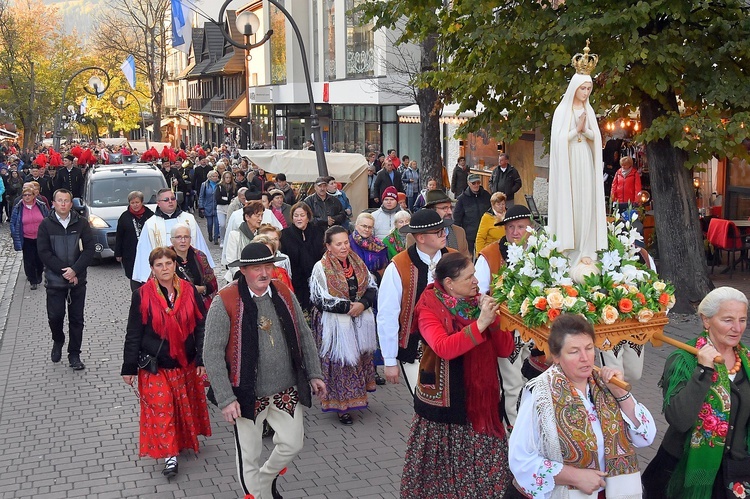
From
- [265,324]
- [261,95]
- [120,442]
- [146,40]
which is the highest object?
[146,40]

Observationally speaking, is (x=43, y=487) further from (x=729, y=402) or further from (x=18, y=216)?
(x=18, y=216)

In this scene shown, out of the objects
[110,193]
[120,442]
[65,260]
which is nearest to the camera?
[120,442]

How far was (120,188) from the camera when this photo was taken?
67.3 feet

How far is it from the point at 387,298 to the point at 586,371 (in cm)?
273

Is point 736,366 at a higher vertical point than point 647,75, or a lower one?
lower

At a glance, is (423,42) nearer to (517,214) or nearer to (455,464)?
(517,214)

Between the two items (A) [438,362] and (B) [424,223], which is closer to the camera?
(A) [438,362]

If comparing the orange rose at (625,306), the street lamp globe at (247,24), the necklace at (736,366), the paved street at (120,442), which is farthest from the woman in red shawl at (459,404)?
the street lamp globe at (247,24)

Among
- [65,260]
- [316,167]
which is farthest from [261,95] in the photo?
[65,260]

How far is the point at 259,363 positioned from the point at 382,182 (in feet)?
53.2

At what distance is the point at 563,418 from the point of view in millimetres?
4078

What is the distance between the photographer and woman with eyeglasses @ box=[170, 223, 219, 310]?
8.54m

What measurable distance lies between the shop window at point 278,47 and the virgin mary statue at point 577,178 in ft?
132

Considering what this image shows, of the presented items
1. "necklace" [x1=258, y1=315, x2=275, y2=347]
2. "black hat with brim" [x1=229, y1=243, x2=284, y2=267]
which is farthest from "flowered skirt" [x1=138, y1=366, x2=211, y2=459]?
"black hat with brim" [x1=229, y1=243, x2=284, y2=267]
